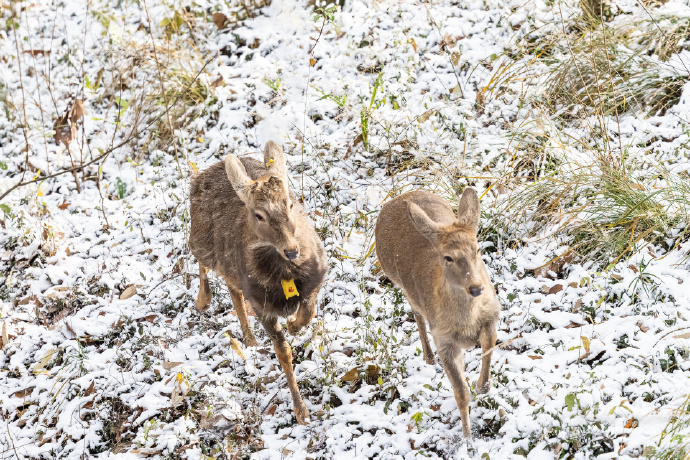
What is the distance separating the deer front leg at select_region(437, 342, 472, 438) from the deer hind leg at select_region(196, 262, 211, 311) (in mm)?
2699

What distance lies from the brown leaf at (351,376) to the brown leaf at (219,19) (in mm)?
6568

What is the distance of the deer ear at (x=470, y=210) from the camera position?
14.5ft

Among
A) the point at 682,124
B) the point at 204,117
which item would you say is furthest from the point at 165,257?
the point at 682,124

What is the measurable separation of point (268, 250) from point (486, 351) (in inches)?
72.2

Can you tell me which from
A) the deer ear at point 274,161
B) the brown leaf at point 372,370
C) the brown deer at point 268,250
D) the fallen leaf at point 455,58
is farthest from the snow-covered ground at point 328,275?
the deer ear at point 274,161

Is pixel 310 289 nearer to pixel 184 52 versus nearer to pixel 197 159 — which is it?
pixel 197 159

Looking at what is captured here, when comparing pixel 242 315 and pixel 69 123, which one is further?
pixel 69 123

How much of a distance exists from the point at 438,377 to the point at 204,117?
16.7 ft

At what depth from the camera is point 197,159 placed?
26.7 feet

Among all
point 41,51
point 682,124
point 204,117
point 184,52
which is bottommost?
point 682,124

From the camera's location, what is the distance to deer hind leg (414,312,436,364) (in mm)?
5199

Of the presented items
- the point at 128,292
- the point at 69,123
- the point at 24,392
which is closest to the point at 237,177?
the point at 128,292

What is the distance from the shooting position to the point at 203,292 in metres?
6.29

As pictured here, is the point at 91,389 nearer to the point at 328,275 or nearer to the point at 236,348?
the point at 236,348
